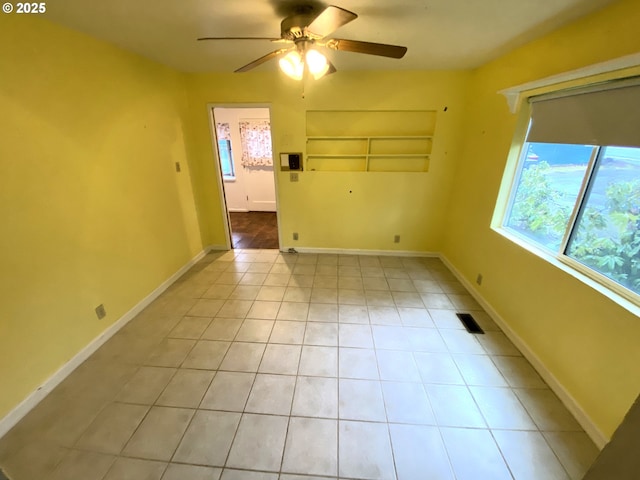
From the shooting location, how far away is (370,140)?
11.0 feet

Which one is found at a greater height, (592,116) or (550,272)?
(592,116)

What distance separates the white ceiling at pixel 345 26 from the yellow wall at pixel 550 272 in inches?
6.6

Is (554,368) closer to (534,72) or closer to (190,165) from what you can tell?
(534,72)

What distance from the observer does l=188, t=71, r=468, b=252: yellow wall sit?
3113 millimetres

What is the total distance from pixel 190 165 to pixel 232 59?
1.41 metres

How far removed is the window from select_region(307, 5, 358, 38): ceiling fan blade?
5.03 ft

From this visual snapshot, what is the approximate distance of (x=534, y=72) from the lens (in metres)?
2.02

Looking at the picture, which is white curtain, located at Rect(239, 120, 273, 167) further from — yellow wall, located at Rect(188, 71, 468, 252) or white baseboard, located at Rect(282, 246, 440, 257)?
white baseboard, located at Rect(282, 246, 440, 257)

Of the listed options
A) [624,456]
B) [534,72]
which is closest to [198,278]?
[624,456]

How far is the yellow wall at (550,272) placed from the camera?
1.39 metres

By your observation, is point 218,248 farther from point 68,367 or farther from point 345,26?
point 345,26

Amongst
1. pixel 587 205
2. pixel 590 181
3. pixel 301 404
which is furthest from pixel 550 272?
pixel 301 404

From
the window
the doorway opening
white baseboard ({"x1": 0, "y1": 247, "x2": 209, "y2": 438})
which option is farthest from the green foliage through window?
the doorway opening

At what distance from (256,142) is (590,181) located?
5275 mm
